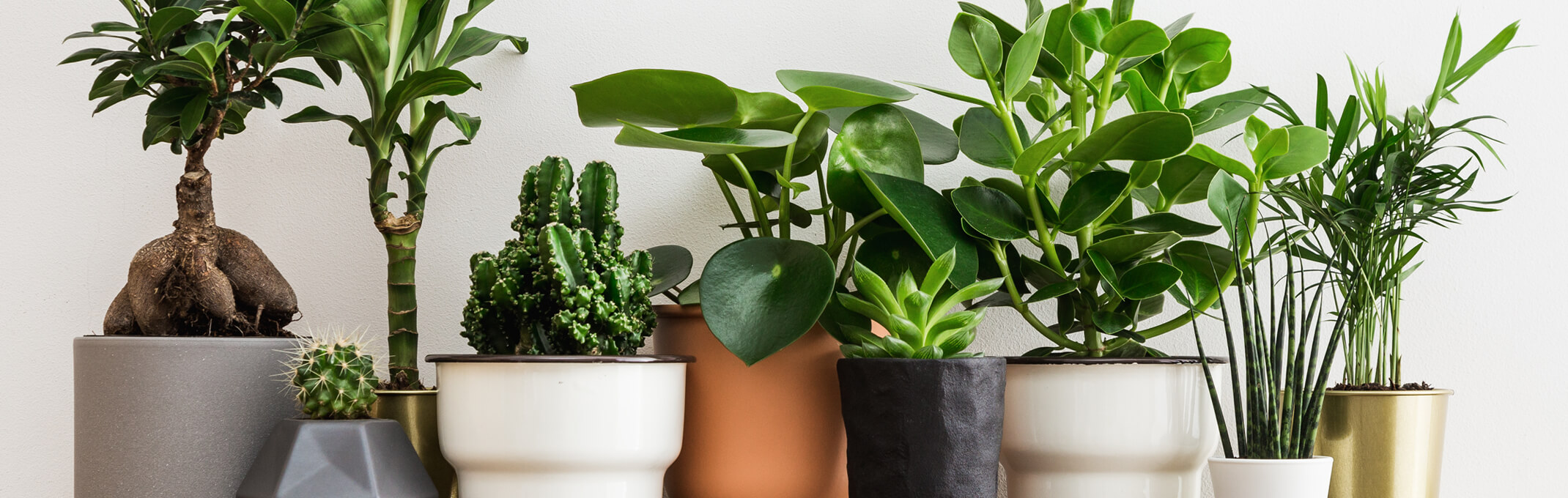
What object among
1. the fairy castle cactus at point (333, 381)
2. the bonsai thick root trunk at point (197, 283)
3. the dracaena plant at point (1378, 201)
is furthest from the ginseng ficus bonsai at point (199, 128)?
the dracaena plant at point (1378, 201)

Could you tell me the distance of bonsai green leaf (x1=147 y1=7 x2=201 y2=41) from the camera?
0.70 meters

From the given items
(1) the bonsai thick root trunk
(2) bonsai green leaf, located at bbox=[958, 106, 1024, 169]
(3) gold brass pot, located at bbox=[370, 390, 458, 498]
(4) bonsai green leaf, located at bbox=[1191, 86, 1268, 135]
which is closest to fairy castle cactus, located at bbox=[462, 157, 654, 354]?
(3) gold brass pot, located at bbox=[370, 390, 458, 498]

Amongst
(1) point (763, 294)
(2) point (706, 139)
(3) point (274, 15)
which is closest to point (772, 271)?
(1) point (763, 294)

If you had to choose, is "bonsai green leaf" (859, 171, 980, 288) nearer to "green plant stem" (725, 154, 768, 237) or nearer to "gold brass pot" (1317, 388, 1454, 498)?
"green plant stem" (725, 154, 768, 237)

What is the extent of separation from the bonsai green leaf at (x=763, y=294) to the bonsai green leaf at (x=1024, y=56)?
0.73 ft

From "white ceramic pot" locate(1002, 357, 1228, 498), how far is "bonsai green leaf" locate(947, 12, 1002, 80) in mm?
265

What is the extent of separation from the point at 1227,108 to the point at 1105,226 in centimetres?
18

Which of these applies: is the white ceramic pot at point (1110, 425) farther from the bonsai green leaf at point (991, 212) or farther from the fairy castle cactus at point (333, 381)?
the fairy castle cactus at point (333, 381)

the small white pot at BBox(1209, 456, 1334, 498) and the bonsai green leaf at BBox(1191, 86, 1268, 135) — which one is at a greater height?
the bonsai green leaf at BBox(1191, 86, 1268, 135)

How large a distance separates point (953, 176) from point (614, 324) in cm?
48

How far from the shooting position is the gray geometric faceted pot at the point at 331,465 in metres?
0.67

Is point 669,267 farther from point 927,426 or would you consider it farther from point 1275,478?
point 1275,478

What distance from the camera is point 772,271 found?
77 cm

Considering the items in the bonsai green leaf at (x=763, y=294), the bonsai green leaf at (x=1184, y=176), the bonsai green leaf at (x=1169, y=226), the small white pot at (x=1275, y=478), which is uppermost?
the bonsai green leaf at (x=1184, y=176)
